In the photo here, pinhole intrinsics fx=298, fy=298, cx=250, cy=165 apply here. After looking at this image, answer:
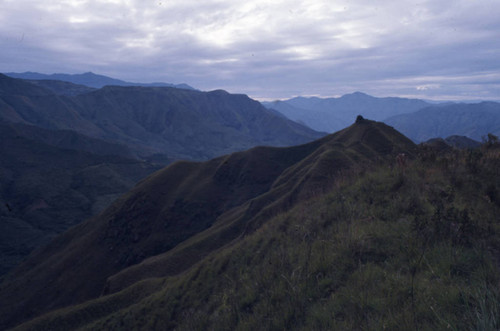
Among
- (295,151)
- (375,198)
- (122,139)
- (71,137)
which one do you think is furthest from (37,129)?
(375,198)

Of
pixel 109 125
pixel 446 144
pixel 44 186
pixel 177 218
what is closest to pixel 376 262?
pixel 446 144

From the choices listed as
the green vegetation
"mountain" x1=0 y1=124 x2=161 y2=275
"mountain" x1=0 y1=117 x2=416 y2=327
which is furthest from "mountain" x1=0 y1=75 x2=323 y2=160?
the green vegetation

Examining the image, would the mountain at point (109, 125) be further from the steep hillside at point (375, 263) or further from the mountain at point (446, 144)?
the steep hillside at point (375, 263)

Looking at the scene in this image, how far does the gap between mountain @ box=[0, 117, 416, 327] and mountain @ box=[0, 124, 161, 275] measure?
80.2 feet

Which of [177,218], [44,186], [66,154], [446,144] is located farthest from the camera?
[66,154]

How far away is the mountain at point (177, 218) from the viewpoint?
2130cm

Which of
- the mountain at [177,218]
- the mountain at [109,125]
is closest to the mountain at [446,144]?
the mountain at [177,218]

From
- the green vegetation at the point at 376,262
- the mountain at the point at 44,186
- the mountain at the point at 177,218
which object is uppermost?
the green vegetation at the point at 376,262

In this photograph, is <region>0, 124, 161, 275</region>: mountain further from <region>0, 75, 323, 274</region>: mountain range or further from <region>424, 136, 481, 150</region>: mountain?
<region>424, 136, 481, 150</region>: mountain

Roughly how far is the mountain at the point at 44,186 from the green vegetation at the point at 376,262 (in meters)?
53.8

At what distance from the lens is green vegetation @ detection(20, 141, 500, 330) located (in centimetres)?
377

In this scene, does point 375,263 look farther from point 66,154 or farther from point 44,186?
point 66,154

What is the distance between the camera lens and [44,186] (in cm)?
8044

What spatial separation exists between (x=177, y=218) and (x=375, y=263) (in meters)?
29.1
